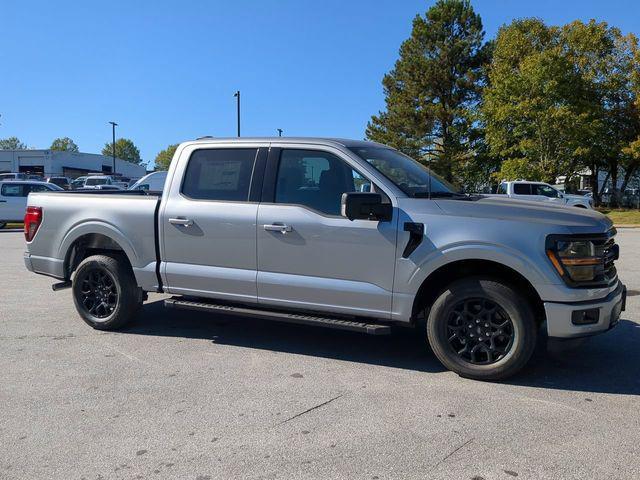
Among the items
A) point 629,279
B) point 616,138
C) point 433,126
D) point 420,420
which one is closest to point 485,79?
point 433,126

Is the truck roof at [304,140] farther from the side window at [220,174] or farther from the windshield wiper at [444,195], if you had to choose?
the windshield wiper at [444,195]

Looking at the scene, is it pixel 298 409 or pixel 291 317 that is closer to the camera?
pixel 298 409

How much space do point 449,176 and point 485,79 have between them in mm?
6809

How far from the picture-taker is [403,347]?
5.36 m

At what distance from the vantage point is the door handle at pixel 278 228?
4785 millimetres

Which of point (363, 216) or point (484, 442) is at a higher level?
point (363, 216)

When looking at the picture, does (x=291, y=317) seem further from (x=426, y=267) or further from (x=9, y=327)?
(x=9, y=327)

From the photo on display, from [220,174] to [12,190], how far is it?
18.6m

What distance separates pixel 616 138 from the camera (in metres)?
34.6

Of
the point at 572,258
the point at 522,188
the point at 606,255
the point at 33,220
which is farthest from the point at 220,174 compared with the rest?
the point at 522,188

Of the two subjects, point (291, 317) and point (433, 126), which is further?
point (433, 126)

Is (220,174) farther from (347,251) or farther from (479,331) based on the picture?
(479,331)

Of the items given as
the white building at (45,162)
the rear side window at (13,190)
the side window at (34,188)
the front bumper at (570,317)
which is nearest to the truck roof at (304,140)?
the front bumper at (570,317)

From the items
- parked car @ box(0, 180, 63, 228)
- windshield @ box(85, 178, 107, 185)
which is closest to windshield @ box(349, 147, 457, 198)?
parked car @ box(0, 180, 63, 228)
